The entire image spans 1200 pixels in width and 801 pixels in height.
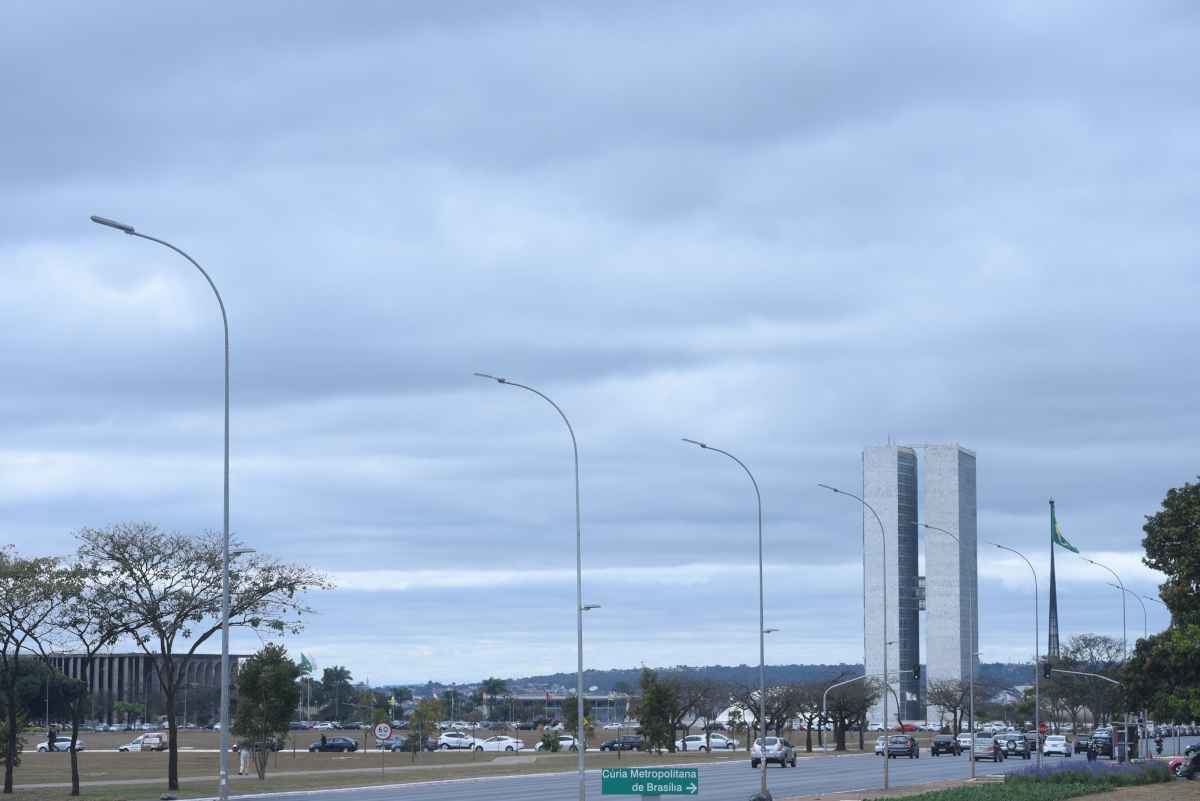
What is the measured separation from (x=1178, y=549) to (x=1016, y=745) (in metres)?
46.9

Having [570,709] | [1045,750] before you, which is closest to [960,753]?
[1045,750]

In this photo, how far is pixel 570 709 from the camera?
137 meters

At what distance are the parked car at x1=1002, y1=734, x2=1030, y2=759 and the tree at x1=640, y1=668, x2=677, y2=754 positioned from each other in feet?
71.3

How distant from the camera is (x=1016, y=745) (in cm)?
9962

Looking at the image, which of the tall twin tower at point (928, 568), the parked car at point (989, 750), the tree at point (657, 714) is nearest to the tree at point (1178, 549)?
the parked car at point (989, 750)

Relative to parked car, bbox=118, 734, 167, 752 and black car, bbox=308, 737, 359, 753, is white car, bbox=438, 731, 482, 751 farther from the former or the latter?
parked car, bbox=118, 734, 167, 752

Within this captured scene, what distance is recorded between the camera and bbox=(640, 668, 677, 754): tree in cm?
9356

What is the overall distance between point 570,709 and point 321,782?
71.3m

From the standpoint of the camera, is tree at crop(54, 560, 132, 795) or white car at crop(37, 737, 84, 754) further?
white car at crop(37, 737, 84, 754)

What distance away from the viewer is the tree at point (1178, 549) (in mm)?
54000

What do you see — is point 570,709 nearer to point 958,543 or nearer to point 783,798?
point 958,543

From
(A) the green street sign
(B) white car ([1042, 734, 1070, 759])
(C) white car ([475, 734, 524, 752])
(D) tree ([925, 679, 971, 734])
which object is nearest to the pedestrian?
(C) white car ([475, 734, 524, 752])

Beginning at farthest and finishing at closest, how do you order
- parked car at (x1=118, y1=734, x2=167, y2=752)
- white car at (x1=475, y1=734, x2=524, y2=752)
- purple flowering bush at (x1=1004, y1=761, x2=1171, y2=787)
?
1. white car at (x1=475, y1=734, x2=524, y2=752)
2. parked car at (x1=118, y1=734, x2=167, y2=752)
3. purple flowering bush at (x1=1004, y1=761, x2=1171, y2=787)

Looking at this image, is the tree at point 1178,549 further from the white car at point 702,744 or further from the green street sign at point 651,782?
the white car at point 702,744
